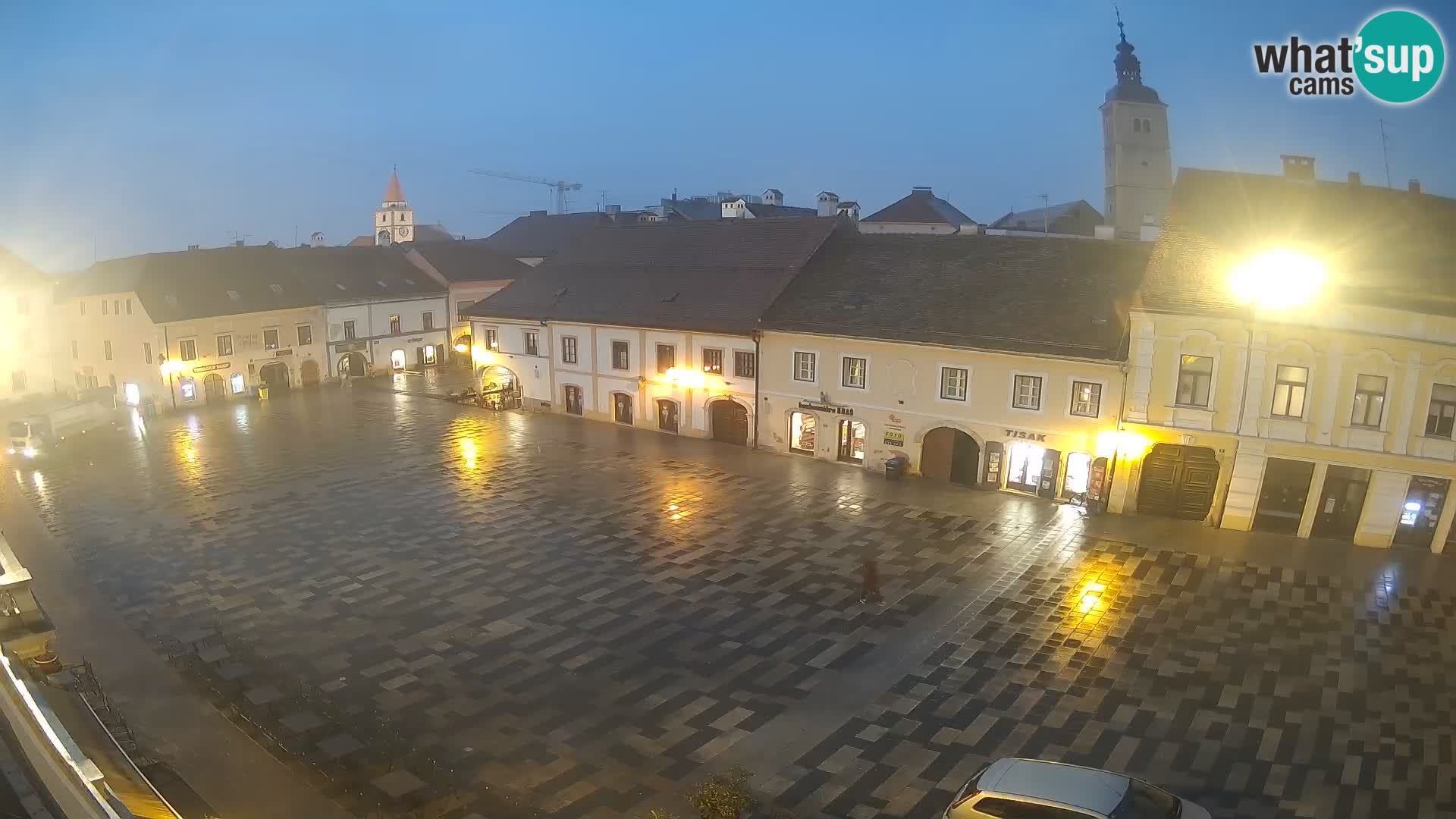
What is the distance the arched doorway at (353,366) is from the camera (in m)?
57.8

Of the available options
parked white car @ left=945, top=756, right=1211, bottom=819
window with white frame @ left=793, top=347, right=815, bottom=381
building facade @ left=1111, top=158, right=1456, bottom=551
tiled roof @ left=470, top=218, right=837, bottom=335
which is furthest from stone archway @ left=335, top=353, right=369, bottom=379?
parked white car @ left=945, top=756, right=1211, bottom=819

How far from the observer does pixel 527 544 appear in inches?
1056

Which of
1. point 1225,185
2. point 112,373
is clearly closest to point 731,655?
point 1225,185

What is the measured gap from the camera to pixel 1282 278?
2597 cm

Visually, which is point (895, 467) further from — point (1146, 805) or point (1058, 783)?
point (1146, 805)

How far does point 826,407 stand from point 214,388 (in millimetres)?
35498

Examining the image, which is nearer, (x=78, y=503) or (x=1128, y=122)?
(x=78, y=503)

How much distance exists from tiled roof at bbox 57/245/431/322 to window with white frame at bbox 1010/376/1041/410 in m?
42.3

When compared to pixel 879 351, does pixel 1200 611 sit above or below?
below

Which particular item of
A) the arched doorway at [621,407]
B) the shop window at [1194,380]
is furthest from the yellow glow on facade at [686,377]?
the shop window at [1194,380]

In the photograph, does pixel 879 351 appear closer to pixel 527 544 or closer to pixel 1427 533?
pixel 527 544

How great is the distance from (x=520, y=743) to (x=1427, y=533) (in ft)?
81.6

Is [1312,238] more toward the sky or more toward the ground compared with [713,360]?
more toward the sky

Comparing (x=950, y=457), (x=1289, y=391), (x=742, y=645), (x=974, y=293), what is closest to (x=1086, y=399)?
(x=950, y=457)
